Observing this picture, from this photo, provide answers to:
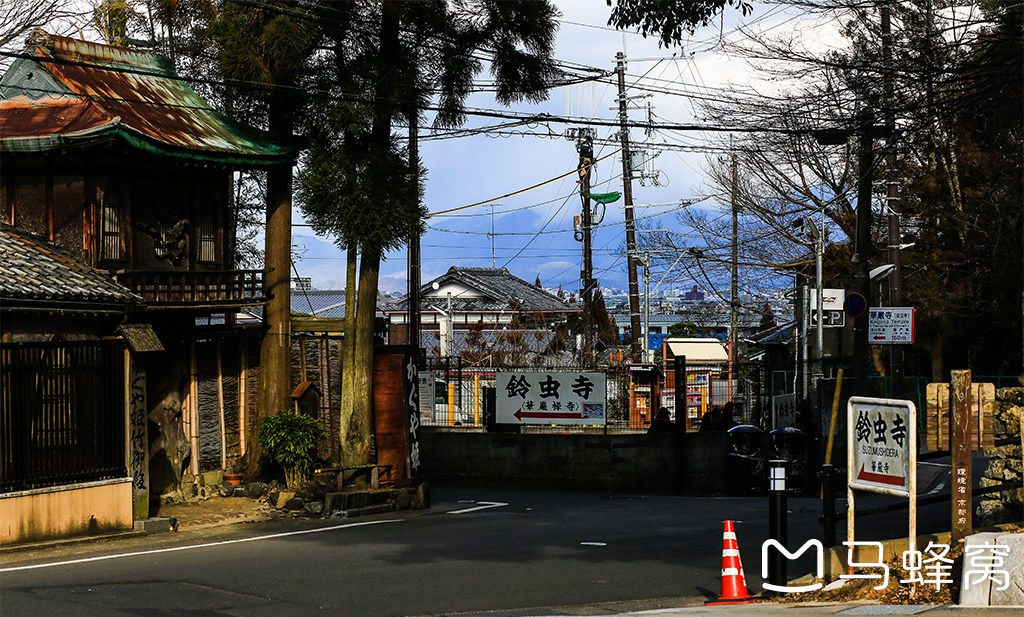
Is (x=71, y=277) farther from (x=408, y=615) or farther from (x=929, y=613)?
(x=929, y=613)

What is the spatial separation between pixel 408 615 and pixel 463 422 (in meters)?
18.1

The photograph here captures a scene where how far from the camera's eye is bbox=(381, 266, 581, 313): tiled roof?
62.4 m

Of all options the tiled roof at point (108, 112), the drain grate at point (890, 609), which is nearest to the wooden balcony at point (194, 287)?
the tiled roof at point (108, 112)

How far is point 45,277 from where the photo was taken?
49.7ft

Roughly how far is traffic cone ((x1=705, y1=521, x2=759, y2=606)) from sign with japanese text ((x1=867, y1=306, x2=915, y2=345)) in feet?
37.6

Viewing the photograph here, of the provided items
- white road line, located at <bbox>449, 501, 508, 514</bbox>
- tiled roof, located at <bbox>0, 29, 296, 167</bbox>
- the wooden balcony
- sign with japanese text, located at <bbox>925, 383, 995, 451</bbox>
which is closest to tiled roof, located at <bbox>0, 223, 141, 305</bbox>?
the wooden balcony

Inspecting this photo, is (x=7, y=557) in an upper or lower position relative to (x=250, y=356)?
lower

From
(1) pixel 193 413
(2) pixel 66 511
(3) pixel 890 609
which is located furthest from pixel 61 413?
(3) pixel 890 609

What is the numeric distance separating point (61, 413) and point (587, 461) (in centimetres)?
1286

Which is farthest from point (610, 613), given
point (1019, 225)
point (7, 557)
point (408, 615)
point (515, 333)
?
point (515, 333)

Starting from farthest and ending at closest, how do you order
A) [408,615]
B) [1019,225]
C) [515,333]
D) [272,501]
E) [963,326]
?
1. [515,333]
2. [963,326]
3. [1019,225]
4. [272,501]
5. [408,615]

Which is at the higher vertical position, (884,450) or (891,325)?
(891,325)

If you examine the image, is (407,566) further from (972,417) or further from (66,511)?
(972,417)

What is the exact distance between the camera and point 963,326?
32562mm
